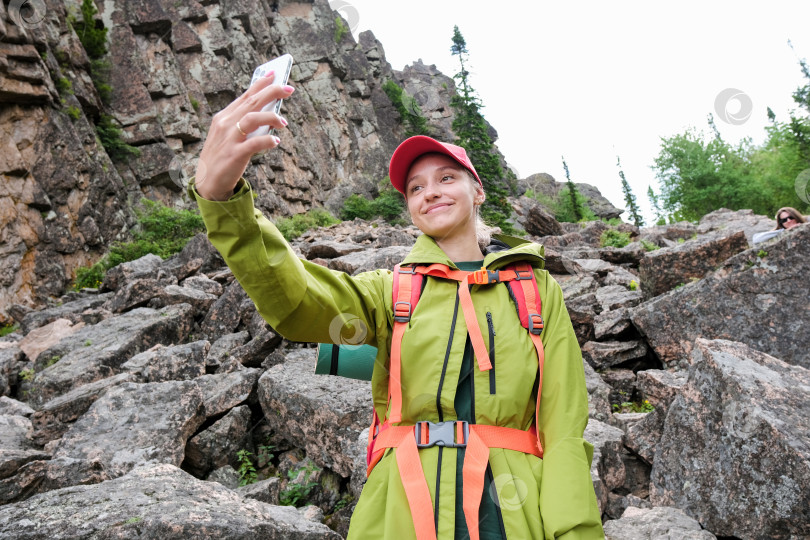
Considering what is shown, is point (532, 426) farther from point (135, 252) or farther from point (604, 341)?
point (135, 252)

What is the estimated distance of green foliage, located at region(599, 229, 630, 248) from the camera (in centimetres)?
2217

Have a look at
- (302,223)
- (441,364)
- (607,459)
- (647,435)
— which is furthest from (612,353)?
(302,223)

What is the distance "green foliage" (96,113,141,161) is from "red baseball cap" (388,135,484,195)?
33506 millimetres

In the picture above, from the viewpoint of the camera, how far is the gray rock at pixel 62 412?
21.4 ft

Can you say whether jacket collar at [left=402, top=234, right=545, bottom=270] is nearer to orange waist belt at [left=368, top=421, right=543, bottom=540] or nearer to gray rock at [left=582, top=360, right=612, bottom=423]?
orange waist belt at [left=368, top=421, right=543, bottom=540]

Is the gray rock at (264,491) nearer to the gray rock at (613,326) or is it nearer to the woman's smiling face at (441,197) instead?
the woman's smiling face at (441,197)

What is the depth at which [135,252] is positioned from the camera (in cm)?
2370

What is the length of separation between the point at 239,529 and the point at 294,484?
2234mm

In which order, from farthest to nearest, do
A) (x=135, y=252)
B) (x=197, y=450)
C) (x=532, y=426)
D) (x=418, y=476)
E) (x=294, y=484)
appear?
1. (x=135, y=252)
2. (x=197, y=450)
3. (x=294, y=484)
4. (x=532, y=426)
5. (x=418, y=476)

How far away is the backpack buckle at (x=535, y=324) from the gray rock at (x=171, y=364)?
6624 millimetres

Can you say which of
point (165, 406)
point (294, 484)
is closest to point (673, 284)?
point (294, 484)

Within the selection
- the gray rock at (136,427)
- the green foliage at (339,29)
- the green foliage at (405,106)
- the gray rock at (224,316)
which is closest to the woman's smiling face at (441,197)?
the gray rock at (136,427)

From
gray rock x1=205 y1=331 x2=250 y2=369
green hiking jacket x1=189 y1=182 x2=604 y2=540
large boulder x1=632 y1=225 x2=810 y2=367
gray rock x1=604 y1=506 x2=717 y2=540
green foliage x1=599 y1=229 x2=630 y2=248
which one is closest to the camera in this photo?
green hiking jacket x1=189 y1=182 x2=604 y2=540

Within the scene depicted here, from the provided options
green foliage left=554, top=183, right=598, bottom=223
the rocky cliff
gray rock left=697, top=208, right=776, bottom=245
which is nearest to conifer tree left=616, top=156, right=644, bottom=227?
green foliage left=554, top=183, right=598, bottom=223
